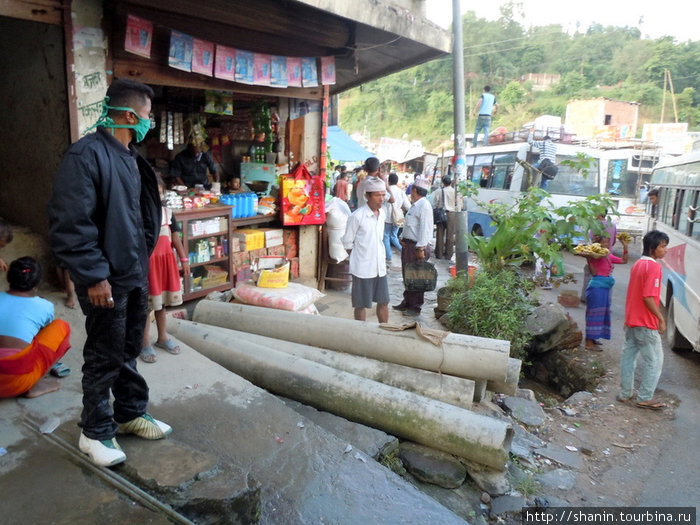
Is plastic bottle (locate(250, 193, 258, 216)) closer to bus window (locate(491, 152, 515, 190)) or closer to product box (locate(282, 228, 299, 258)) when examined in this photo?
product box (locate(282, 228, 299, 258))

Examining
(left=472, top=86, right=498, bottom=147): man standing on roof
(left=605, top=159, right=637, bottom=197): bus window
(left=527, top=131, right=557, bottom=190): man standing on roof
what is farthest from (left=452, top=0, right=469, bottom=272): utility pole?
(left=605, top=159, right=637, bottom=197): bus window

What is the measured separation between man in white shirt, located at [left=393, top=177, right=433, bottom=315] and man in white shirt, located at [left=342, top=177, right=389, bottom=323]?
1.34 metres

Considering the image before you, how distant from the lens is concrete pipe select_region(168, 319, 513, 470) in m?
3.34

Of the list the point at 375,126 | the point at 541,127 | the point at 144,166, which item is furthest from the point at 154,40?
the point at 375,126

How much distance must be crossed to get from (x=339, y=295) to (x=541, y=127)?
821cm

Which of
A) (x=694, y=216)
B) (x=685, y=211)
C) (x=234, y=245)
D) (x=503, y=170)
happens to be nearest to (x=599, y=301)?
(x=694, y=216)

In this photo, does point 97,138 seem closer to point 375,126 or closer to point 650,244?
point 650,244

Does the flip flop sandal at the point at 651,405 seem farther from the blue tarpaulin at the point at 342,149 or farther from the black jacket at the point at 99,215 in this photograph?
the blue tarpaulin at the point at 342,149

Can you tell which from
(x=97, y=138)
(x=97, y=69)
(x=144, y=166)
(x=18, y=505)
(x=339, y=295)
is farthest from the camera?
(x=339, y=295)

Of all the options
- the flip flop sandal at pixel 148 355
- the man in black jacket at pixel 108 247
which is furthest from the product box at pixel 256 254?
the man in black jacket at pixel 108 247

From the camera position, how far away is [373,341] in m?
4.38

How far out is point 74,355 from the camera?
3752mm

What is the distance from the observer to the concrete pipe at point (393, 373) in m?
3.85

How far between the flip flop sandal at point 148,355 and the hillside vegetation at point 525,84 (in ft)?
129
